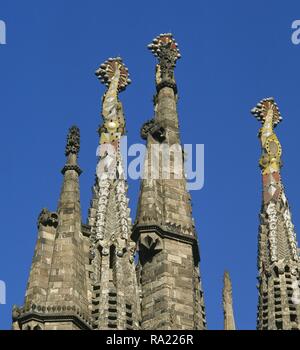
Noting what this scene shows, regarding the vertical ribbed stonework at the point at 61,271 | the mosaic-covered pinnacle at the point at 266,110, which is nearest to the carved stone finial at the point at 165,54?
the mosaic-covered pinnacle at the point at 266,110

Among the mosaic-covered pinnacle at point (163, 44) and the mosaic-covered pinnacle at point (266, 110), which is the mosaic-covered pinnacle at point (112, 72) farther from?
the mosaic-covered pinnacle at point (266, 110)

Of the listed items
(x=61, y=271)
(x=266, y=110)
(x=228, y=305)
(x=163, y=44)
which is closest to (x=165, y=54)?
(x=163, y=44)

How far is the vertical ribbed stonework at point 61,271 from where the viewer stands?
112 feet

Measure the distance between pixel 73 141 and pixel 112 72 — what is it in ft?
34.1

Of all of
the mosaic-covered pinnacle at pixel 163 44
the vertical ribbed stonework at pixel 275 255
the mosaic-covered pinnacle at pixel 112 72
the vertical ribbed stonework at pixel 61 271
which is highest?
the mosaic-covered pinnacle at pixel 163 44

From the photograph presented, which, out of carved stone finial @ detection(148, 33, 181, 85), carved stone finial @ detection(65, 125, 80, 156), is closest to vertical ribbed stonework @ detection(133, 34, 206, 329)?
carved stone finial @ detection(148, 33, 181, 85)

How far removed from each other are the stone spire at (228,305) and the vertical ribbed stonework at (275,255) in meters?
1.44

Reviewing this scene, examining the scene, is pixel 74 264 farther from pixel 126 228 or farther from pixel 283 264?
pixel 283 264

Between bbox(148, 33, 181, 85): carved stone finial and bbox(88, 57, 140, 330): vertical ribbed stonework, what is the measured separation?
8.05 ft

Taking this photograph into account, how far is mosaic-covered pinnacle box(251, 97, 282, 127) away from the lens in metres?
54.7

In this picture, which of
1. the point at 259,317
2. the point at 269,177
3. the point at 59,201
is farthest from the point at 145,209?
the point at 269,177

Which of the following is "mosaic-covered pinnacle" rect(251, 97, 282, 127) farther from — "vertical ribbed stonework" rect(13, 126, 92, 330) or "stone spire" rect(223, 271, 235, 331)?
"vertical ribbed stonework" rect(13, 126, 92, 330)

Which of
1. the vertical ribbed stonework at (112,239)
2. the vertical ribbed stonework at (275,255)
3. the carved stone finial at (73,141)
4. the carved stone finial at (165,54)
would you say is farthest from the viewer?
the carved stone finial at (165,54)
